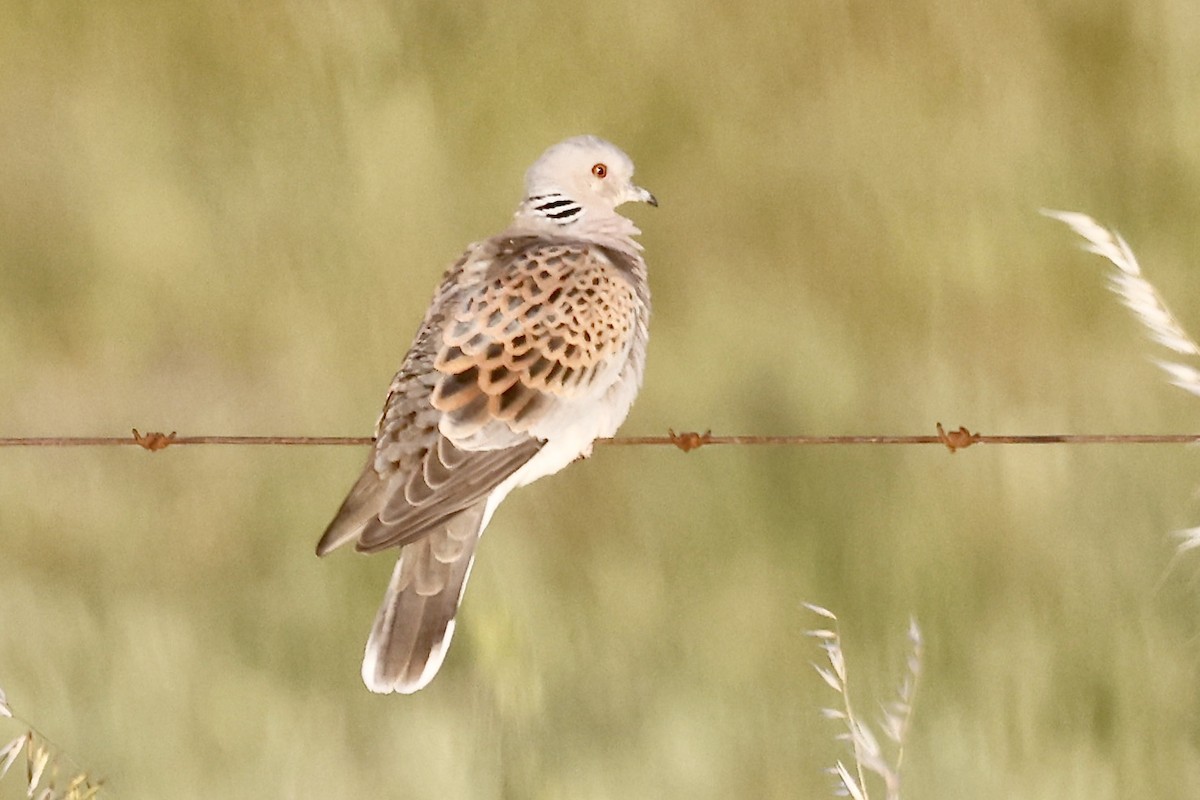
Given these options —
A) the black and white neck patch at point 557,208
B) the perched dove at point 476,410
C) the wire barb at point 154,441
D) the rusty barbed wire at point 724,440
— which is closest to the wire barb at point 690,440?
the rusty barbed wire at point 724,440

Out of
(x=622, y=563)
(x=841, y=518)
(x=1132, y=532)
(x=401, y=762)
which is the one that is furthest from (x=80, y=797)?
(x=1132, y=532)

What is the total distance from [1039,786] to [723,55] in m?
2.34

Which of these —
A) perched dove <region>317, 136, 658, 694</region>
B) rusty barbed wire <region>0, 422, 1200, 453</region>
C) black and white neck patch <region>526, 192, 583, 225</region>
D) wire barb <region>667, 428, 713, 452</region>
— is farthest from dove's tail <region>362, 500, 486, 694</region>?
black and white neck patch <region>526, 192, 583, 225</region>

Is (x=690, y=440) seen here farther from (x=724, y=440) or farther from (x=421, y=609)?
(x=421, y=609)

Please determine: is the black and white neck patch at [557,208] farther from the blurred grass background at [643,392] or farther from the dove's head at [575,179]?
the blurred grass background at [643,392]

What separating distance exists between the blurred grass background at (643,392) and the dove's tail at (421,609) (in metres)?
0.57

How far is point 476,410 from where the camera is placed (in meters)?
3.88

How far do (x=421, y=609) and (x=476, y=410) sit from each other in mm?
433

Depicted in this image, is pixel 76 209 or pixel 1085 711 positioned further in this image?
pixel 76 209

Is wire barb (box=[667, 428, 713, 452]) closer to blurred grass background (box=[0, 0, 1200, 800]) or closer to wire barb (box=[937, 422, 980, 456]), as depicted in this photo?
wire barb (box=[937, 422, 980, 456])

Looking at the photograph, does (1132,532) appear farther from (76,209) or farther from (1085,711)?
(76,209)

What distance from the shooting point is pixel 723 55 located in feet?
18.3

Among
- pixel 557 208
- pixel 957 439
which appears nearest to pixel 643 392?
pixel 557 208

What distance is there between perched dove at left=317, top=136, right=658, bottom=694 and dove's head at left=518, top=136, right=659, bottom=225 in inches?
4.7
